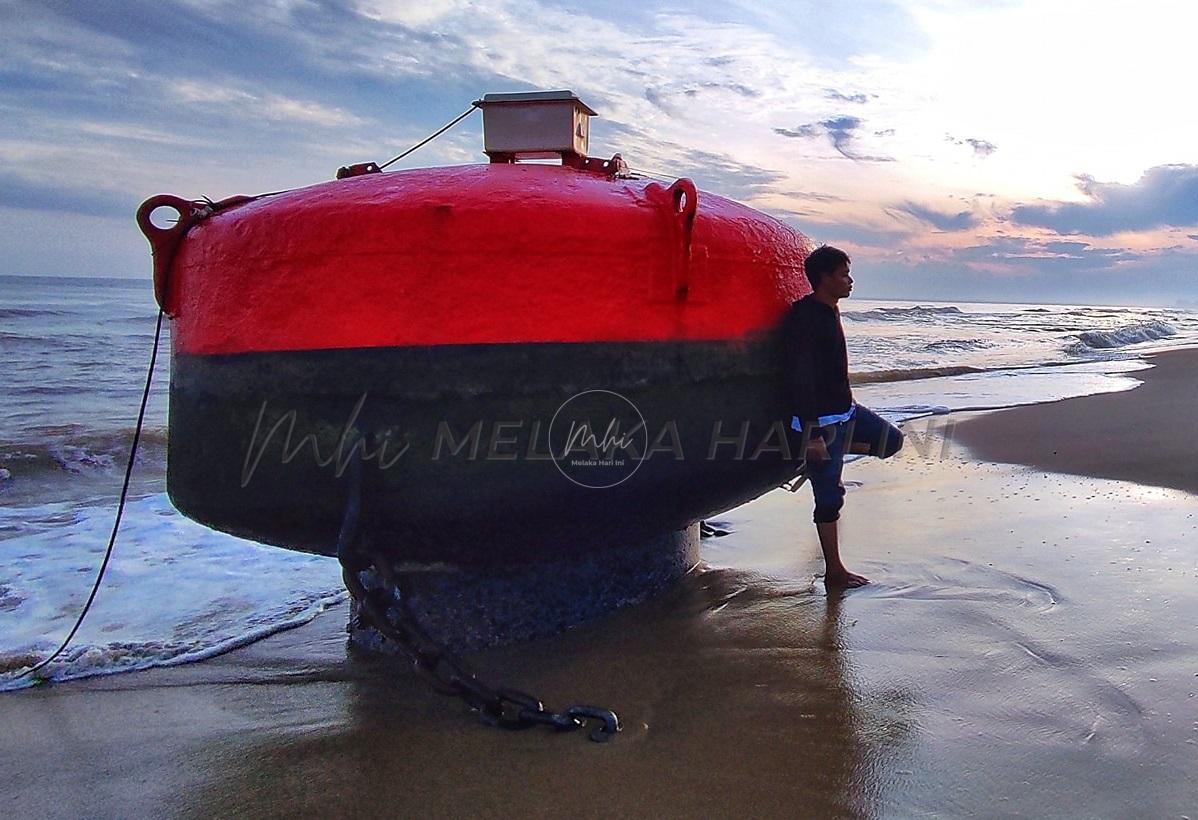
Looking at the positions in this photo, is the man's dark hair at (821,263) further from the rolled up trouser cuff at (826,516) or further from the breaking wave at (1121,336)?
the breaking wave at (1121,336)

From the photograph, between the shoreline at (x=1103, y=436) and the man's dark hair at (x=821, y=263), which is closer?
the man's dark hair at (x=821, y=263)

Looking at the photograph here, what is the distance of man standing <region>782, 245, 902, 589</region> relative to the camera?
9.48ft

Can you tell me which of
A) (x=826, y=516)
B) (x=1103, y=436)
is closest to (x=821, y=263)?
(x=826, y=516)

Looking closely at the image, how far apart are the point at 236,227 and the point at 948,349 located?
17.8 m

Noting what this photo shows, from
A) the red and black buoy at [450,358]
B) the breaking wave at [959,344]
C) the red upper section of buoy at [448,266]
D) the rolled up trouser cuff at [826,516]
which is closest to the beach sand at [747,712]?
the rolled up trouser cuff at [826,516]

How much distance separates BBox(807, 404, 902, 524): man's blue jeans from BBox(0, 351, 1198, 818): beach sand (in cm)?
30

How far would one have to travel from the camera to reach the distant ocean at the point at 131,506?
3.35m

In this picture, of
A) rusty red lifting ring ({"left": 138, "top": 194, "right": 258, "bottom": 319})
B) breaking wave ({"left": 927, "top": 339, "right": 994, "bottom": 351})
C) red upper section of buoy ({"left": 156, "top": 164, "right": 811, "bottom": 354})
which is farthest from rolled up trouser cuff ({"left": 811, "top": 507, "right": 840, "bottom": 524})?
breaking wave ({"left": 927, "top": 339, "right": 994, "bottom": 351})

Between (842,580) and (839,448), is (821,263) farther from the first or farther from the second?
(842,580)

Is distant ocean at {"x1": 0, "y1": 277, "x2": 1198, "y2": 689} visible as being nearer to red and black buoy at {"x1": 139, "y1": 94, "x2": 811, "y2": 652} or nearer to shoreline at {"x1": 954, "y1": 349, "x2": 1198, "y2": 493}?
shoreline at {"x1": 954, "y1": 349, "x2": 1198, "y2": 493}

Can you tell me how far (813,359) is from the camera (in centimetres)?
294

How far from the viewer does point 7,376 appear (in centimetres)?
1216

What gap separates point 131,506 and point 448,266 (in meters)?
4.01

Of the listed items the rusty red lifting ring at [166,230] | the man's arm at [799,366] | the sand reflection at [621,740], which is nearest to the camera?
the sand reflection at [621,740]
